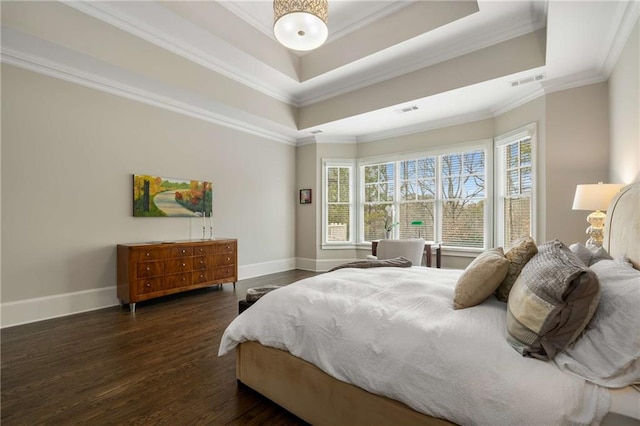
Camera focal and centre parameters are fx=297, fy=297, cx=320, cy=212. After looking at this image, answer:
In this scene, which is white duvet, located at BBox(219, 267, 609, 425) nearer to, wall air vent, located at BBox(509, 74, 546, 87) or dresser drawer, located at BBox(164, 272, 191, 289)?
dresser drawer, located at BBox(164, 272, 191, 289)

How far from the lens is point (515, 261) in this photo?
5.49ft

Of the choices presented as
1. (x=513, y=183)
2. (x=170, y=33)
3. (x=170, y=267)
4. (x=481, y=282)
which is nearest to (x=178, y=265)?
(x=170, y=267)

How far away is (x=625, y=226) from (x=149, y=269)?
4.60m

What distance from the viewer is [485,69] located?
3.77m

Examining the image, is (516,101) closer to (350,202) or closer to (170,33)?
(350,202)

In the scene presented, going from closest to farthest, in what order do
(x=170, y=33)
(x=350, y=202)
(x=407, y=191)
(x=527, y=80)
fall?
(x=170, y=33) < (x=527, y=80) < (x=407, y=191) < (x=350, y=202)

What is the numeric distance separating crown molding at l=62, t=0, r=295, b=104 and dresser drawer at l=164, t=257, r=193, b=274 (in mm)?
2742

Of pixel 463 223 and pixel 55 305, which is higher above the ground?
pixel 463 223

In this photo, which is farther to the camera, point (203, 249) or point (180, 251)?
point (203, 249)

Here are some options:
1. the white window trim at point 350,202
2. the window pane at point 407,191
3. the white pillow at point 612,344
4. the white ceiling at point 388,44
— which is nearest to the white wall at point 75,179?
the white ceiling at point 388,44

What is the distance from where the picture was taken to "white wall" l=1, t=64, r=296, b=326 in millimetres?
3240

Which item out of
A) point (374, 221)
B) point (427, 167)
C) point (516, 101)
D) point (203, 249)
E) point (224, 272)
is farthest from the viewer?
point (374, 221)

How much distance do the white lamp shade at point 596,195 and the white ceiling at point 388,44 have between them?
1342 millimetres

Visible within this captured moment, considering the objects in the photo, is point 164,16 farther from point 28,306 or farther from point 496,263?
point 496,263
